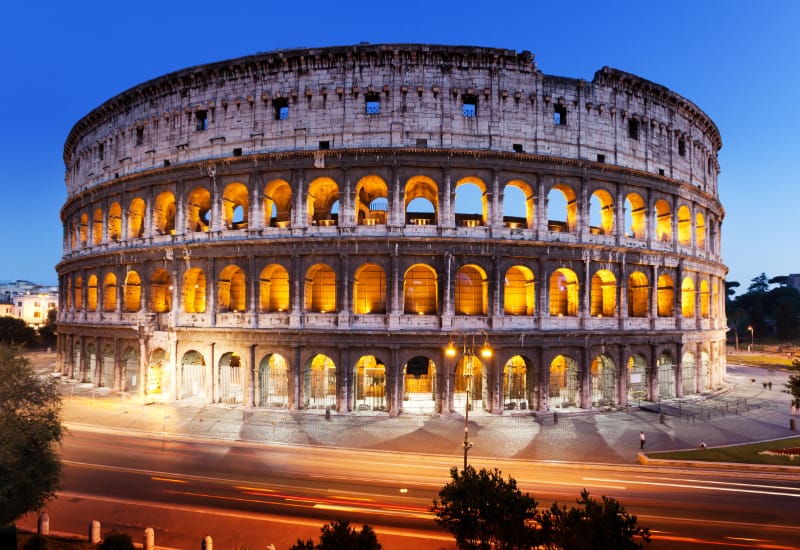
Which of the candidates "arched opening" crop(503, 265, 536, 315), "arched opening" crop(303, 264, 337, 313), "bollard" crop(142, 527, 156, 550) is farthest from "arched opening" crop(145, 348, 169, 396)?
"arched opening" crop(503, 265, 536, 315)

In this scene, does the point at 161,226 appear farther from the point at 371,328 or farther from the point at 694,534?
the point at 694,534

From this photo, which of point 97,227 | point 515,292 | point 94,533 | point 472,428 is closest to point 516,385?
point 472,428

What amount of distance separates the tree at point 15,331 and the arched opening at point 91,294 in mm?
34475

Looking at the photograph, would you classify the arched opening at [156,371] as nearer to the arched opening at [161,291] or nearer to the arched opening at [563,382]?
the arched opening at [161,291]

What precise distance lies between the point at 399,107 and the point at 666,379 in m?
24.1

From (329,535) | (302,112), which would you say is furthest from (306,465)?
(302,112)

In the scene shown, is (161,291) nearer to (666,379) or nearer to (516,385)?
(516,385)

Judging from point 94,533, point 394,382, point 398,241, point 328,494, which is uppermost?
point 398,241

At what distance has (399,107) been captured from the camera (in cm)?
2525

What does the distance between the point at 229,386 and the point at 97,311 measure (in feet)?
43.8

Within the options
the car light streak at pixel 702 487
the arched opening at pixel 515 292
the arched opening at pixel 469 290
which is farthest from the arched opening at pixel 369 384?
the car light streak at pixel 702 487

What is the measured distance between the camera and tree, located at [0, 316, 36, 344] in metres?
58.0

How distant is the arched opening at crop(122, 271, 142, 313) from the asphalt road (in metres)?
12.6

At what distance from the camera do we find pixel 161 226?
29797 mm
